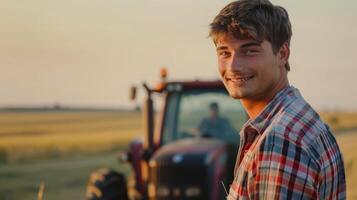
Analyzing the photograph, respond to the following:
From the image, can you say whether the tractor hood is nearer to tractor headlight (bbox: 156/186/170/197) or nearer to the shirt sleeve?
tractor headlight (bbox: 156/186/170/197)

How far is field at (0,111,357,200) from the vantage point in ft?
→ 56.7

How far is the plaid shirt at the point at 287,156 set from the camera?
1782 millimetres

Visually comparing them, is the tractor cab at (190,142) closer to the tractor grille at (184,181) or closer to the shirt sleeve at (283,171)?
the tractor grille at (184,181)

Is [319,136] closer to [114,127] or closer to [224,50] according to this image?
[224,50]

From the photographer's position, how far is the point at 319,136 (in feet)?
6.27

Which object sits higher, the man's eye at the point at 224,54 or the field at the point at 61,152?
the man's eye at the point at 224,54

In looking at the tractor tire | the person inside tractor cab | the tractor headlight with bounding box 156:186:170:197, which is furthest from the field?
the person inside tractor cab

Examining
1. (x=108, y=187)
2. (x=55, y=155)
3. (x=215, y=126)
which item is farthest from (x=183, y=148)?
(x=55, y=155)

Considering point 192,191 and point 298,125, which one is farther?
point 192,191

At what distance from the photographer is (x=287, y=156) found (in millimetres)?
1785

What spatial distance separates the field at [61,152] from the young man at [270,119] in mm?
4781

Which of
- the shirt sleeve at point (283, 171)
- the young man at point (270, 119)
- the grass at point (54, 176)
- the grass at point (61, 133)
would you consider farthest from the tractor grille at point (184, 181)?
the grass at point (61, 133)

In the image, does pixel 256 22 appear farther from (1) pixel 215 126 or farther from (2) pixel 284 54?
(1) pixel 215 126

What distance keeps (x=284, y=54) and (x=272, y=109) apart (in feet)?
0.62
